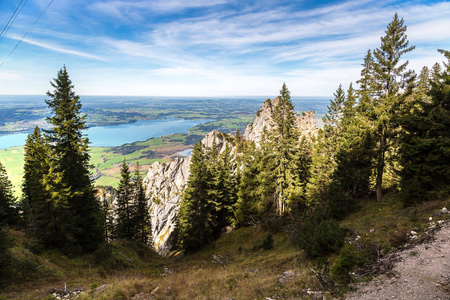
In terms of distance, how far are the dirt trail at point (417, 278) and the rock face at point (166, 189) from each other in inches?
2324

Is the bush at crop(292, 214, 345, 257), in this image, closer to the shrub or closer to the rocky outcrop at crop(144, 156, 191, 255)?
the shrub

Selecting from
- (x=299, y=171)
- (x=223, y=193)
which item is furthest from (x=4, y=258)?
(x=299, y=171)

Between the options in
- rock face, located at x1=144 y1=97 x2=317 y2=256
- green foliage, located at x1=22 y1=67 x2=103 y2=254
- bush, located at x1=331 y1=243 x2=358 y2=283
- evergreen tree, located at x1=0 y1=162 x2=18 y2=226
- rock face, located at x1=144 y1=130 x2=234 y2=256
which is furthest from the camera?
rock face, located at x1=144 y1=130 x2=234 y2=256

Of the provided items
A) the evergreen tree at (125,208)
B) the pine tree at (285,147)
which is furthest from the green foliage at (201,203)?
the pine tree at (285,147)

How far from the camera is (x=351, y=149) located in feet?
67.7

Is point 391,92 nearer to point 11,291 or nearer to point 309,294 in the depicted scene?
point 309,294

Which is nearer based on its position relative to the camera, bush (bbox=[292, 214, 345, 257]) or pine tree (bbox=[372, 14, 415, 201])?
bush (bbox=[292, 214, 345, 257])

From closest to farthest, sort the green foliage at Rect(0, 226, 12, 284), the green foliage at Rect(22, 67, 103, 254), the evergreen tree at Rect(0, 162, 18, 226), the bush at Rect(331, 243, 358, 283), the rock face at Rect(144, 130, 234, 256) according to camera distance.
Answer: the bush at Rect(331, 243, 358, 283) → the green foliage at Rect(0, 226, 12, 284) → the green foliage at Rect(22, 67, 103, 254) → the evergreen tree at Rect(0, 162, 18, 226) → the rock face at Rect(144, 130, 234, 256)

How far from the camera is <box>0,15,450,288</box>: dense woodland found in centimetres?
1320

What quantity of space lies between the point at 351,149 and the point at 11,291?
26773 mm

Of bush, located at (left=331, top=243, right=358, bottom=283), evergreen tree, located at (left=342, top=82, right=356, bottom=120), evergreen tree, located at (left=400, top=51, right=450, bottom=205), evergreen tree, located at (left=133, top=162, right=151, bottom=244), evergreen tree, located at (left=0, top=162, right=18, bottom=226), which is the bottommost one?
evergreen tree, located at (left=133, top=162, right=151, bottom=244)

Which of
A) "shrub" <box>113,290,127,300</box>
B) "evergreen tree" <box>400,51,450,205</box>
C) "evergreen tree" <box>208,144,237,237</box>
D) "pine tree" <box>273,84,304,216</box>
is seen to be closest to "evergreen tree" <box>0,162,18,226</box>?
"evergreen tree" <box>208,144,237,237</box>

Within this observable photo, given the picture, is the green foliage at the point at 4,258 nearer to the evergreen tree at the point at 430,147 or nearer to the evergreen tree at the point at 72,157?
the evergreen tree at the point at 72,157

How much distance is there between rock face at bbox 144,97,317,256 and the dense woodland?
107 ft
